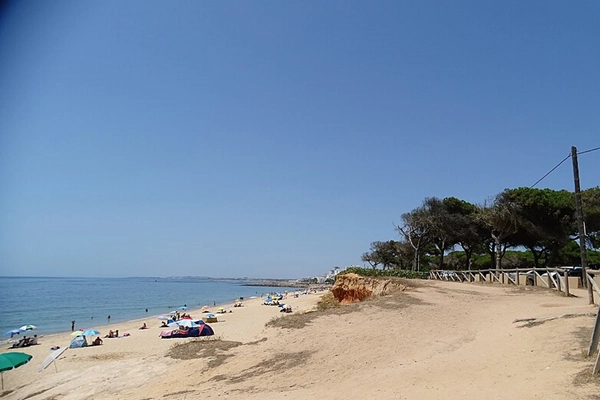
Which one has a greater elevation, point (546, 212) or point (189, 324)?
point (546, 212)

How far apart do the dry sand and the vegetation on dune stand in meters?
13.5

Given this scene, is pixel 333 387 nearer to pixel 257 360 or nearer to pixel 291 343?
pixel 257 360

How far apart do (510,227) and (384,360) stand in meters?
29.4

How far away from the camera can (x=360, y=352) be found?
10430mm

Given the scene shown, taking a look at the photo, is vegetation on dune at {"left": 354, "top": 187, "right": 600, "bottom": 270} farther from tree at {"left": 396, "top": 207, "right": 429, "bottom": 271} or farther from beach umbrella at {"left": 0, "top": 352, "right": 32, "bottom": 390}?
beach umbrella at {"left": 0, "top": 352, "right": 32, "bottom": 390}

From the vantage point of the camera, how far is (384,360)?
31.0ft

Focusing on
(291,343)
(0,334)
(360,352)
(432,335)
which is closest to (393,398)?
(360,352)

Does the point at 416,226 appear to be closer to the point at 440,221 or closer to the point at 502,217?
the point at 440,221

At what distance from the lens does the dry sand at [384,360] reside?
6.51 m

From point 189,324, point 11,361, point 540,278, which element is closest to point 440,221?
point 540,278

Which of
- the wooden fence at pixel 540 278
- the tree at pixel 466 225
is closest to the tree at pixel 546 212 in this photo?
the tree at pixel 466 225

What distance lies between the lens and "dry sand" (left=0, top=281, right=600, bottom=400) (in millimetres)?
6512

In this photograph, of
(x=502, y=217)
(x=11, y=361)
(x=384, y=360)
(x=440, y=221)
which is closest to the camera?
(x=384, y=360)

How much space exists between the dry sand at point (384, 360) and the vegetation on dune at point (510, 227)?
44.4 feet
